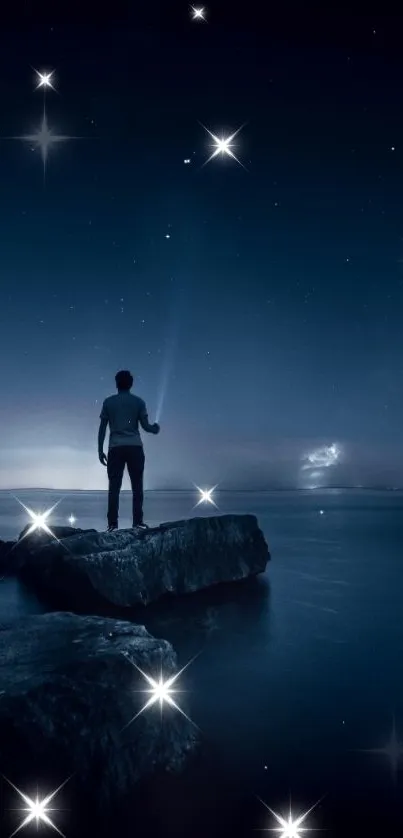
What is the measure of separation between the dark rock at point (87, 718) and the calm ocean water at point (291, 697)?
0.91 feet

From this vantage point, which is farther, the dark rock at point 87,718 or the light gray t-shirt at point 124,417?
the light gray t-shirt at point 124,417

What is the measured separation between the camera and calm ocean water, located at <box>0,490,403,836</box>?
2014 millimetres

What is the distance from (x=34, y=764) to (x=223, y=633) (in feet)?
8.39

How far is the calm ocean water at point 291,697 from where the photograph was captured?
2014mm

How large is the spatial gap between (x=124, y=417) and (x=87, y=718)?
451 centimetres

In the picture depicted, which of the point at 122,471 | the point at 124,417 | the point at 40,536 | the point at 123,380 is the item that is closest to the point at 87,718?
the point at 122,471

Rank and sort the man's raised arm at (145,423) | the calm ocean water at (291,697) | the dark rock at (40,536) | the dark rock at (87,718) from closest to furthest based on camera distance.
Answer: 1. the dark rock at (87,718)
2. the calm ocean water at (291,697)
3. the man's raised arm at (145,423)
4. the dark rock at (40,536)

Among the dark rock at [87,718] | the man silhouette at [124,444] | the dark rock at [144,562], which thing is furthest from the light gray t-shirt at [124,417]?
the dark rock at [87,718]

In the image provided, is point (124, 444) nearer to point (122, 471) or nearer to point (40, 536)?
point (122, 471)

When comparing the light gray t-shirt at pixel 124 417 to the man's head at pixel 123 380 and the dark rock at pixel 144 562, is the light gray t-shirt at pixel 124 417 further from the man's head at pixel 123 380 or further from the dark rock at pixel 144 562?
the dark rock at pixel 144 562

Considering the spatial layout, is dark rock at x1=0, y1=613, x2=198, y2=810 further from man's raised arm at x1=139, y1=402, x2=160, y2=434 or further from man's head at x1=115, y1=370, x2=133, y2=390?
man's head at x1=115, y1=370, x2=133, y2=390

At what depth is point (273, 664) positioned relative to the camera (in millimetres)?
3486

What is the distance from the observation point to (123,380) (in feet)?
21.4

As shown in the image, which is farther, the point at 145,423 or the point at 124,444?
the point at 145,423
